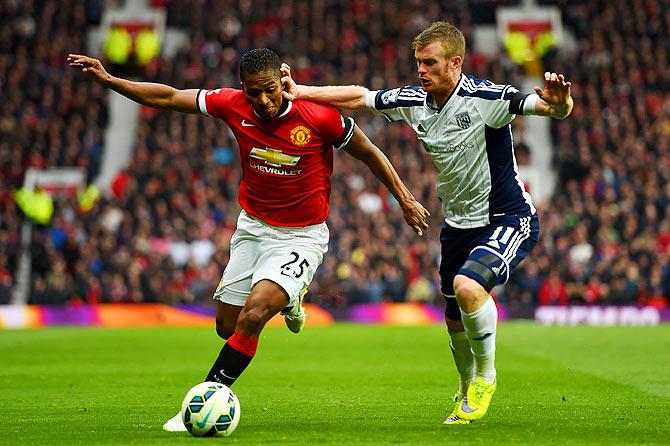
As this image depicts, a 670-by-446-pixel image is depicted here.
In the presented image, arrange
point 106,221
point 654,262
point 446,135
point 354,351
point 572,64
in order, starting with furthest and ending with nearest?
1. point 572,64
2. point 106,221
3. point 654,262
4. point 354,351
5. point 446,135

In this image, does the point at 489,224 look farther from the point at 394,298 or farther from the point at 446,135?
the point at 394,298

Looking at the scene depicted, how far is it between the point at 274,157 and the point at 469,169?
59.0 inches

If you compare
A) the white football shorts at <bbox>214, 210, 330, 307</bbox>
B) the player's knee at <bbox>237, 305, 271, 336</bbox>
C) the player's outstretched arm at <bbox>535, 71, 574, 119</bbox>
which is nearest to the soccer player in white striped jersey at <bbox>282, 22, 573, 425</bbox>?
the player's outstretched arm at <bbox>535, 71, 574, 119</bbox>

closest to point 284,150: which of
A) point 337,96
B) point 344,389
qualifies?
point 337,96

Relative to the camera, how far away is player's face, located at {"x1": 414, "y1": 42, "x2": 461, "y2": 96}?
340 inches

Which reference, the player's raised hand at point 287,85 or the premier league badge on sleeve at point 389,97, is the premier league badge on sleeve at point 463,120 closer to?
the premier league badge on sleeve at point 389,97

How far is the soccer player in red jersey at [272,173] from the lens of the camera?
8703 millimetres

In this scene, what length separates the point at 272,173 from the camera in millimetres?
9078

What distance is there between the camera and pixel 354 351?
709 inches

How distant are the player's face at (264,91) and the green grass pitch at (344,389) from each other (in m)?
2.38

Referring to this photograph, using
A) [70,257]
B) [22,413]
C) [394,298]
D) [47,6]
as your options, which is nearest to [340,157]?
[394,298]

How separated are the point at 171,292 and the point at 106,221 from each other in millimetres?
2698

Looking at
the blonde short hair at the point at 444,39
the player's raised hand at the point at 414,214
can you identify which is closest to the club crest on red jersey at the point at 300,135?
the player's raised hand at the point at 414,214

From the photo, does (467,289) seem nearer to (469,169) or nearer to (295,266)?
(469,169)
